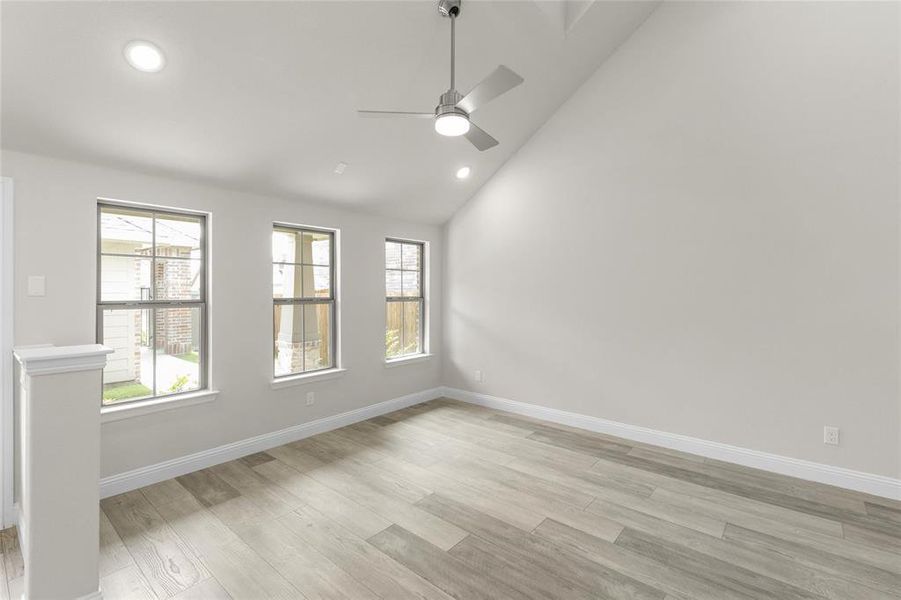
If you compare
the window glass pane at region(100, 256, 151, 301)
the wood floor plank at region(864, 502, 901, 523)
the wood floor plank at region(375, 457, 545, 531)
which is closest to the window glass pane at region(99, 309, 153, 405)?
the window glass pane at region(100, 256, 151, 301)

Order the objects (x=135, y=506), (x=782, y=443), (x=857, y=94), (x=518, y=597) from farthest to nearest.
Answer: (x=782, y=443), (x=857, y=94), (x=135, y=506), (x=518, y=597)

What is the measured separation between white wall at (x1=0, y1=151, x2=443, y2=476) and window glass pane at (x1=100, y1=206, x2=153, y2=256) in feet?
0.54

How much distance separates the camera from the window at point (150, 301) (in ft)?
9.82

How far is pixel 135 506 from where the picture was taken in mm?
2748

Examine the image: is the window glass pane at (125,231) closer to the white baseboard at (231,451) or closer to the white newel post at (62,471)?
the white newel post at (62,471)

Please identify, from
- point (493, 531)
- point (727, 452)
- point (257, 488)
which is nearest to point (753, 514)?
point (727, 452)

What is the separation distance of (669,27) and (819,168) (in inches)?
66.6

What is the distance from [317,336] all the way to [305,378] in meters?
0.46

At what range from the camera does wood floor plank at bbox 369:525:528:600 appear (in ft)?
6.53

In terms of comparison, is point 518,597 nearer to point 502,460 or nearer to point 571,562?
point 571,562

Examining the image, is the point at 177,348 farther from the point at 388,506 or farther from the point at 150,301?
the point at 388,506

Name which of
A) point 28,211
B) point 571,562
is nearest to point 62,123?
point 28,211

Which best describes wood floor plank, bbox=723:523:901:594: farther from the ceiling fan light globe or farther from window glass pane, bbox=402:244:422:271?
window glass pane, bbox=402:244:422:271

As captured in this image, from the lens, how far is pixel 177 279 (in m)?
3.29
